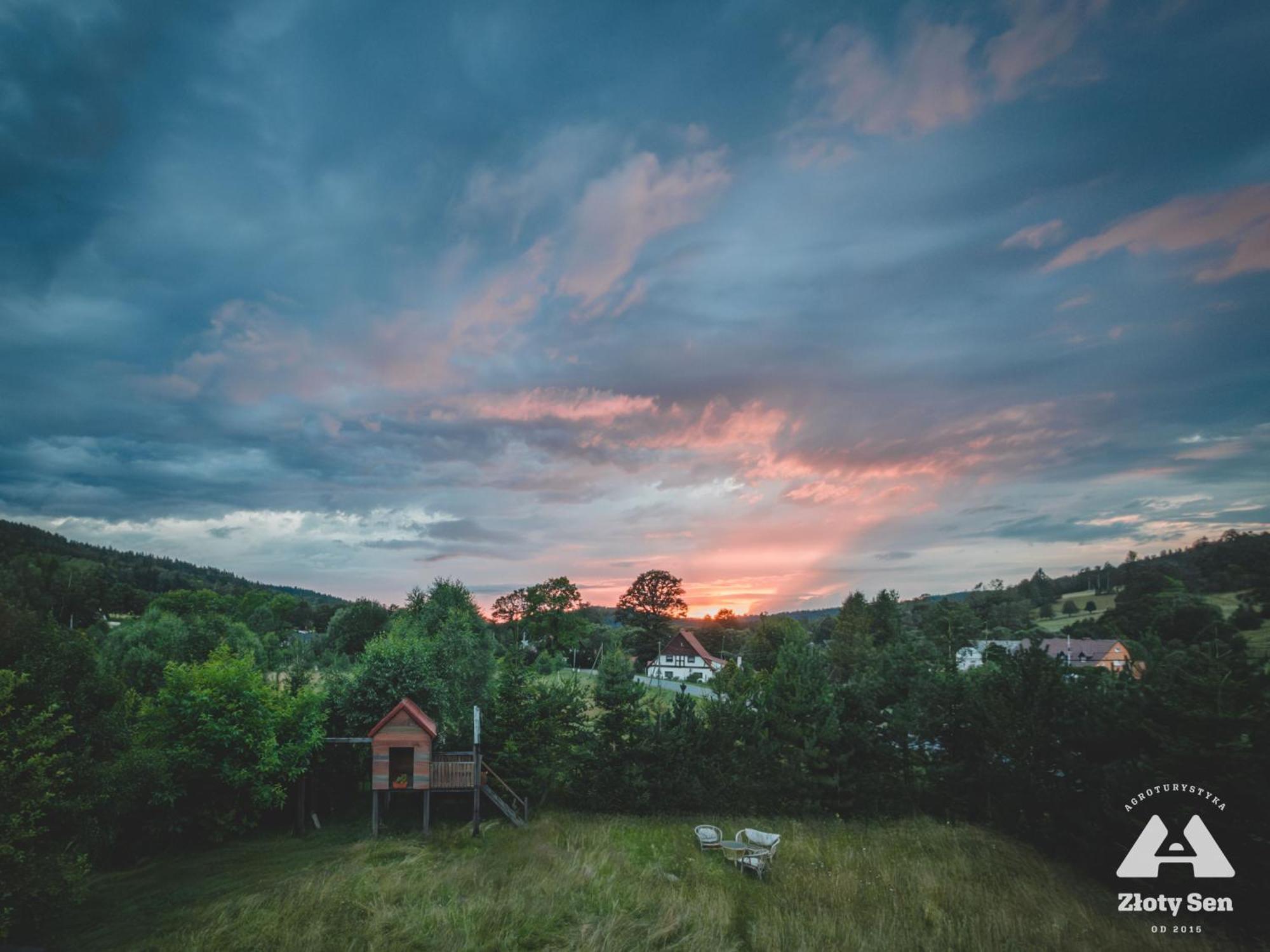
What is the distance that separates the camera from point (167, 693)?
65.8ft

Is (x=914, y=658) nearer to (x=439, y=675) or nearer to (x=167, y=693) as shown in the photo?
(x=439, y=675)

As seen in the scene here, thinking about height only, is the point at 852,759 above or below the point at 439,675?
below

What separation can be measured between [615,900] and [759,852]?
4.47 m

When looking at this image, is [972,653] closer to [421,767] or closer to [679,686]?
[679,686]

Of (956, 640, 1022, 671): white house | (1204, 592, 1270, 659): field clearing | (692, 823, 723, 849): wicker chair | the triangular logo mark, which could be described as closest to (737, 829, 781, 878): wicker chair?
(692, 823, 723, 849): wicker chair

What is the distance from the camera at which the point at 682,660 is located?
76688 millimetres

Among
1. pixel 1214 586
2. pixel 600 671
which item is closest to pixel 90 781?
pixel 600 671

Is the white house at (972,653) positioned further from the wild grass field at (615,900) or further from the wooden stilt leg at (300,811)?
the wooden stilt leg at (300,811)

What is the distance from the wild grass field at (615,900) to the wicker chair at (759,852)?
1.11ft

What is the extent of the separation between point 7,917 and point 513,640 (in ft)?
179

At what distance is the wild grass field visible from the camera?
34.5ft

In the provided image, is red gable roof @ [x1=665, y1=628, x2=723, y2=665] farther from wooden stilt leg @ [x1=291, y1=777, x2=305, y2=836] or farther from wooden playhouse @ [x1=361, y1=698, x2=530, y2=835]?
wooden stilt leg @ [x1=291, y1=777, x2=305, y2=836]

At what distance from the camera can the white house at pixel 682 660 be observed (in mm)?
74188

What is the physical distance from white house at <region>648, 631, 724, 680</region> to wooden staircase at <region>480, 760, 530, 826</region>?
5033 centimetres
